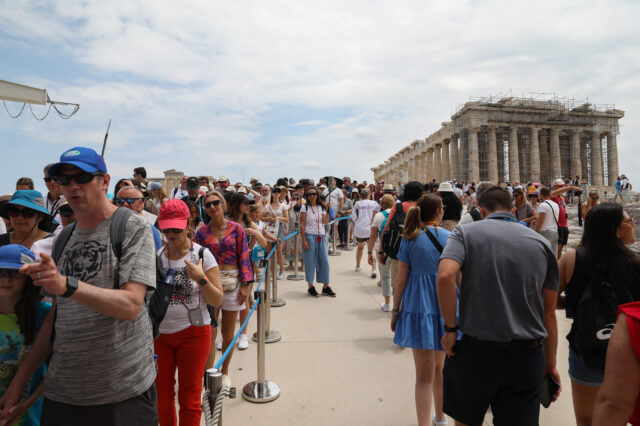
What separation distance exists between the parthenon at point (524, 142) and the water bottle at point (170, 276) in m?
38.2

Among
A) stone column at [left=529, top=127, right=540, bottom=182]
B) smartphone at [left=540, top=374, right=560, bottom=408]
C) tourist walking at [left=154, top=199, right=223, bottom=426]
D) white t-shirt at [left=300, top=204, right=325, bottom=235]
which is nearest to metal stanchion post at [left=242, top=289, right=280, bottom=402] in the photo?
tourist walking at [left=154, top=199, right=223, bottom=426]

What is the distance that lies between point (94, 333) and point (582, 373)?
3068 millimetres

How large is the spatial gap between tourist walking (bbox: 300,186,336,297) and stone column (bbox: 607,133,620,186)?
5470cm

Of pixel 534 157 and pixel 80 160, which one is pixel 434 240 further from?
pixel 534 157

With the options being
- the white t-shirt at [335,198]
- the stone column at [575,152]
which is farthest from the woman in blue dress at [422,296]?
the stone column at [575,152]

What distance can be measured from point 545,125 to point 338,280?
44013 millimetres

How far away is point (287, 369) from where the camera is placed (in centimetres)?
424

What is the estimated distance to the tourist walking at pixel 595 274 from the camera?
223cm

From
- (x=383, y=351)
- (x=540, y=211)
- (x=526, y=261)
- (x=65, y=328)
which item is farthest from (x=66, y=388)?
(x=540, y=211)

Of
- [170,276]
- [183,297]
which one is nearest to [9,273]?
[170,276]

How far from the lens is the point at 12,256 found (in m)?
1.83

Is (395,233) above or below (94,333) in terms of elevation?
above

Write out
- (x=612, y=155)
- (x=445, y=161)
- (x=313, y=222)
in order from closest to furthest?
(x=313, y=222), (x=445, y=161), (x=612, y=155)

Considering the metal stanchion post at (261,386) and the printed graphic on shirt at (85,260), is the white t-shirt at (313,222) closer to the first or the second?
the metal stanchion post at (261,386)
